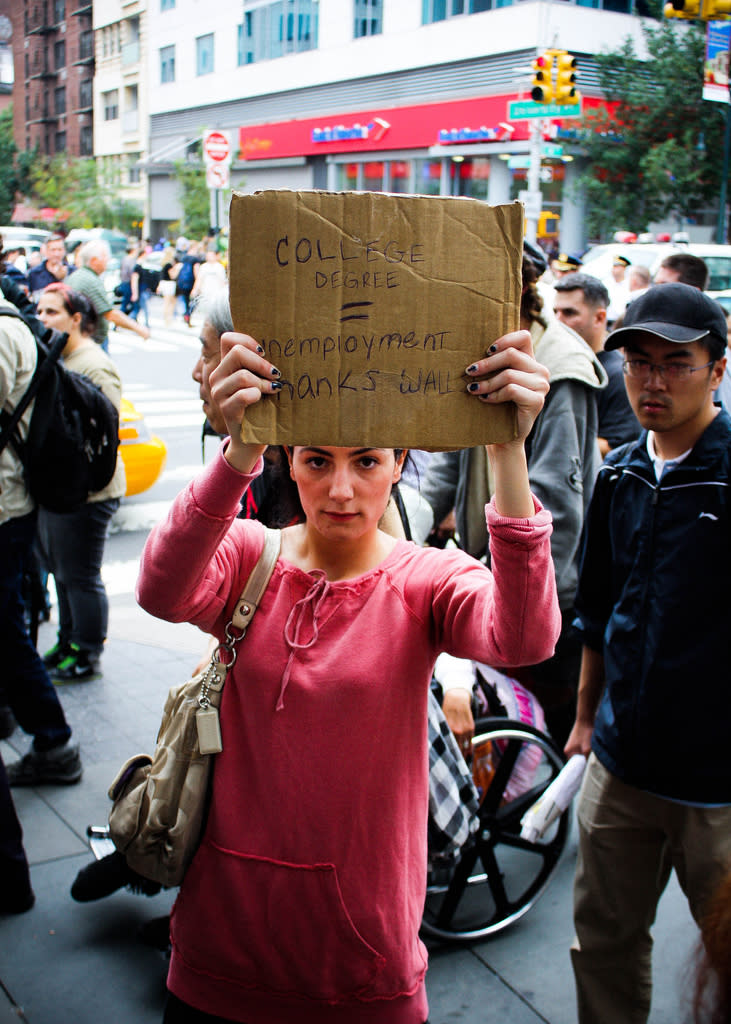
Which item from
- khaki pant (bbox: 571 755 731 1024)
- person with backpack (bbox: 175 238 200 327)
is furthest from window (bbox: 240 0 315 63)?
khaki pant (bbox: 571 755 731 1024)

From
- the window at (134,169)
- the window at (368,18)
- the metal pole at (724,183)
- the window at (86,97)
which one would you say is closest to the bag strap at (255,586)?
the metal pole at (724,183)

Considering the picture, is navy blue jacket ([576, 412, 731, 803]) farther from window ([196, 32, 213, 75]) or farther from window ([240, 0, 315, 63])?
window ([196, 32, 213, 75])

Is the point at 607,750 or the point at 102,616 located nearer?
the point at 607,750

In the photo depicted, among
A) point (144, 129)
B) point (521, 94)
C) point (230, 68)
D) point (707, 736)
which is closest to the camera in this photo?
point (707, 736)

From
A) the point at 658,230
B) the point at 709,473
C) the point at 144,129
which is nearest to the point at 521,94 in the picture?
the point at 658,230

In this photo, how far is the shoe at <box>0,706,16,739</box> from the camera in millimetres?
4754

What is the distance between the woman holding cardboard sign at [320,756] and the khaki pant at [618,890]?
0.91m

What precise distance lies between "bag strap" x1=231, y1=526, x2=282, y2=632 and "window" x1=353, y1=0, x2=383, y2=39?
3795 cm

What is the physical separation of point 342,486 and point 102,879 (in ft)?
6.86

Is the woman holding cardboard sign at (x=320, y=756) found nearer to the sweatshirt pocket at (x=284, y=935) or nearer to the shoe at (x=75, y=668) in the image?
the sweatshirt pocket at (x=284, y=935)

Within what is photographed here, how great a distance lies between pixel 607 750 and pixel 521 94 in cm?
3000

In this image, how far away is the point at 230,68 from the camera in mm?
43062

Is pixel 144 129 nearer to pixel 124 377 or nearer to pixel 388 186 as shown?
pixel 388 186

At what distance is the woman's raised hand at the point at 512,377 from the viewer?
5.37 feet
